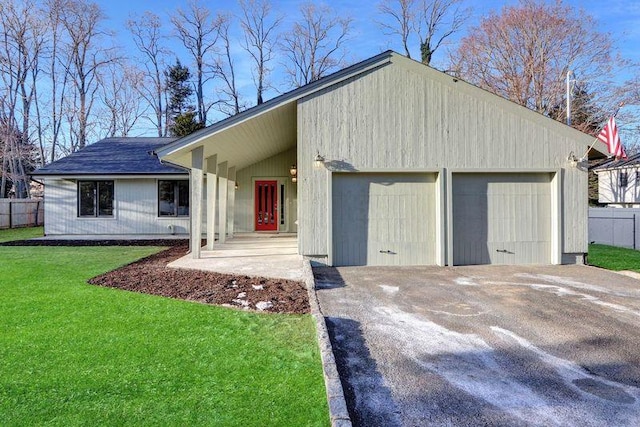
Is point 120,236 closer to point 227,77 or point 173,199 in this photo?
point 173,199

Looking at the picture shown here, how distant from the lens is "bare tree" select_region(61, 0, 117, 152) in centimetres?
2780

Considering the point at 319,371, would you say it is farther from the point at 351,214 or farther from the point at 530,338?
the point at 351,214

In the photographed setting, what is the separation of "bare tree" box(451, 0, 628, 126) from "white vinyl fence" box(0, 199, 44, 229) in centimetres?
2438

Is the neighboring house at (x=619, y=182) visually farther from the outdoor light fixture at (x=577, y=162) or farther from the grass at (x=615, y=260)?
the outdoor light fixture at (x=577, y=162)

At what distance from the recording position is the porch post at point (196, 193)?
8.27 m

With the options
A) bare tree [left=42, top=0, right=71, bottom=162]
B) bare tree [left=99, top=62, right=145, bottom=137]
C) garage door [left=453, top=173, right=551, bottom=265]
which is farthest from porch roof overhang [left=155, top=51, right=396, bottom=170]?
bare tree [left=42, top=0, right=71, bottom=162]

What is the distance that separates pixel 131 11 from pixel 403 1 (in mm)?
19225

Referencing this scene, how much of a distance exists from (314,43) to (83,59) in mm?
16239

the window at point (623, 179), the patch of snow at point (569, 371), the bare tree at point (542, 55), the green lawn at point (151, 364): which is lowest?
the patch of snow at point (569, 371)

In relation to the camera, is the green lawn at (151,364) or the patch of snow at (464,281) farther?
the patch of snow at (464,281)

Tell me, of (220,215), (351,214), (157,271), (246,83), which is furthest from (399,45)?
(157,271)

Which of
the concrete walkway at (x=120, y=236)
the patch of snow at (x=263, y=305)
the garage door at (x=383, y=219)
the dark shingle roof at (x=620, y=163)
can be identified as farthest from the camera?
the dark shingle roof at (x=620, y=163)

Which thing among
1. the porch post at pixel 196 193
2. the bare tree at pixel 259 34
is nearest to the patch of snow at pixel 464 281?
the porch post at pixel 196 193

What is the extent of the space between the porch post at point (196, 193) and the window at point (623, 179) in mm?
23781
